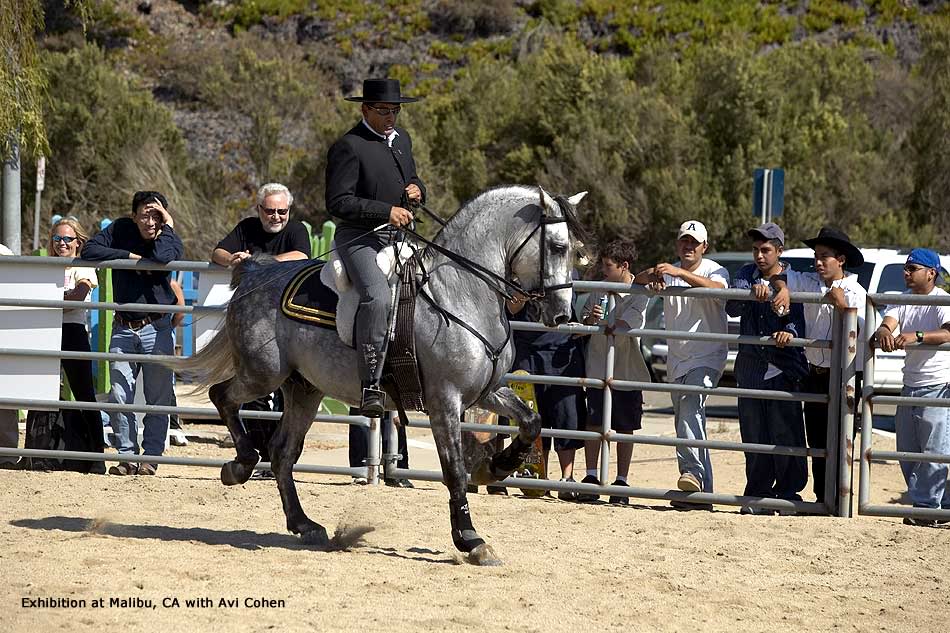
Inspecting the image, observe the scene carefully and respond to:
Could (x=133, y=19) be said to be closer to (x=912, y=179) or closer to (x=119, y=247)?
(x=912, y=179)

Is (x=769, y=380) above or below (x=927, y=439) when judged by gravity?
above

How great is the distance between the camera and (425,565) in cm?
689

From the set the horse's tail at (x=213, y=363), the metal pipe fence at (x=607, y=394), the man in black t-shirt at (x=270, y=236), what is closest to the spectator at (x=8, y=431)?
the metal pipe fence at (x=607, y=394)

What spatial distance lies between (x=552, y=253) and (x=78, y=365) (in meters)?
4.92

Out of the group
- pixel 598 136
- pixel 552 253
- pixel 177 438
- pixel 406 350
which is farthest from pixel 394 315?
pixel 598 136

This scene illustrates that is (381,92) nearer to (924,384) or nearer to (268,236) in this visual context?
(268,236)

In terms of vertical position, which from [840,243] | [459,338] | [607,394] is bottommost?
[607,394]

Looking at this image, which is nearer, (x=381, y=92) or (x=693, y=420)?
(x=381, y=92)

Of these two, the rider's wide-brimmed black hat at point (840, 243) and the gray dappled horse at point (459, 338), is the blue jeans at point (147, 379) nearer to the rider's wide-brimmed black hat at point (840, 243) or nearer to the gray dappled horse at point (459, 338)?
the gray dappled horse at point (459, 338)

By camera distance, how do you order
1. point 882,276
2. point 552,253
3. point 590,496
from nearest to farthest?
point 552,253 → point 590,496 → point 882,276

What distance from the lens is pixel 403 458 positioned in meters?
9.76

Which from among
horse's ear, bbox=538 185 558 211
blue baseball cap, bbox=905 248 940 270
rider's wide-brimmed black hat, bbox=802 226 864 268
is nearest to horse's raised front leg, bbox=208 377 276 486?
horse's ear, bbox=538 185 558 211

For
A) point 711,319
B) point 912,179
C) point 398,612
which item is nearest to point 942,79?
point 912,179

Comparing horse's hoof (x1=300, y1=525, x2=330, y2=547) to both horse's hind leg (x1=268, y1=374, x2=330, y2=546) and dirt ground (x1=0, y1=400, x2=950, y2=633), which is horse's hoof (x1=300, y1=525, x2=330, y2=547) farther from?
dirt ground (x1=0, y1=400, x2=950, y2=633)
